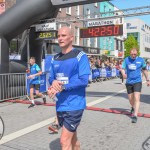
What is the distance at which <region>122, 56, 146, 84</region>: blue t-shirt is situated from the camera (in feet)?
25.0

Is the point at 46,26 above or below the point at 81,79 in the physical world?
above

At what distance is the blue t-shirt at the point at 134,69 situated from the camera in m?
7.61

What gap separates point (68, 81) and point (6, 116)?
502 cm

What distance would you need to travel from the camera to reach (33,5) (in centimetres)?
1125

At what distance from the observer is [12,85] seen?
11.4m

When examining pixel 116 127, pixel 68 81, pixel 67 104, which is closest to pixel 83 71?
pixel 68 81

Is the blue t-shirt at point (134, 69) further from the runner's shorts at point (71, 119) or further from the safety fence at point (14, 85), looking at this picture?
the safety fence at point (14, 85)

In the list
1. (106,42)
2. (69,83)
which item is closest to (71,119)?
(69,83)

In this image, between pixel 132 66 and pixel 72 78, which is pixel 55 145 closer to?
pixel 72 78

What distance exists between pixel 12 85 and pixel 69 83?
8.10 metres

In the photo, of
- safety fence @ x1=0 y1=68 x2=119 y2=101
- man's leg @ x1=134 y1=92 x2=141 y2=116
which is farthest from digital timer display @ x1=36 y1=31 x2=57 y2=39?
man's leg @ x1=134 y1=92 x2=141 y2=116

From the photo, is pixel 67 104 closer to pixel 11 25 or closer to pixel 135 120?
pixel 135 120

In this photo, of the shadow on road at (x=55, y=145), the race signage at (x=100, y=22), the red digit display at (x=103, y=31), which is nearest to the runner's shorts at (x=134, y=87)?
the shadow on road at (x=55, y=145)

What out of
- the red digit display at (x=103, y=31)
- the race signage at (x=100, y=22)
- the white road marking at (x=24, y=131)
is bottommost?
the white road marking at (x=24, y=131)
